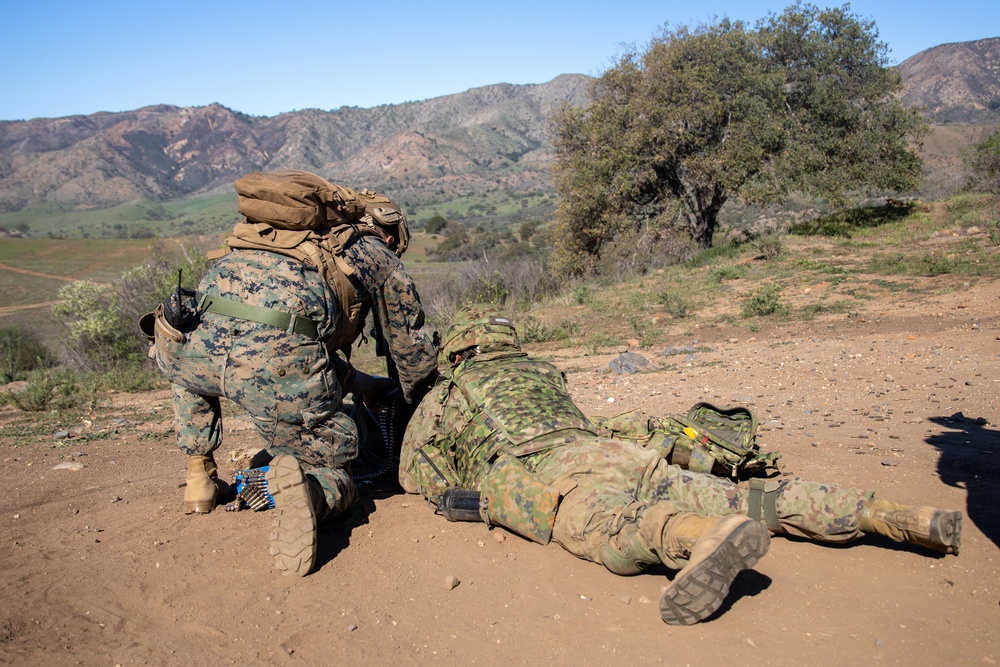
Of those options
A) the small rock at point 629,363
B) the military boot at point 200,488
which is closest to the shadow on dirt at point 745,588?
the military boot at point 200,488

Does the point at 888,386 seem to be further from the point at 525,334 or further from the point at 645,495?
the point at 525,334

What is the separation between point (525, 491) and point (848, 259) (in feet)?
43.4

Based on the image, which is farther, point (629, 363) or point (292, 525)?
point (629, 363)

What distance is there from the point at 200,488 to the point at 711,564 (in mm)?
2886

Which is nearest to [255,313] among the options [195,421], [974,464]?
[195,421]

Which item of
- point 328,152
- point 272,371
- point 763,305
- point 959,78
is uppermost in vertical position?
point 959,78

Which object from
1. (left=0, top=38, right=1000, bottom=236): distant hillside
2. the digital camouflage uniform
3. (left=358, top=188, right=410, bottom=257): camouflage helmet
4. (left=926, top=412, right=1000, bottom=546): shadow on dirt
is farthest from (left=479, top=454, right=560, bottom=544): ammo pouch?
(left=0, top=38, right=1000, bottom=236): distant hillside

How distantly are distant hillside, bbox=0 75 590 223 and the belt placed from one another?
90.4 m

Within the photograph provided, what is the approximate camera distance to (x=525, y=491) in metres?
3.38

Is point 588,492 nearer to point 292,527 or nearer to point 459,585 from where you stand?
point 459,585

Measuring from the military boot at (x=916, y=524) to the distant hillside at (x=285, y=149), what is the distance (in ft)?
300

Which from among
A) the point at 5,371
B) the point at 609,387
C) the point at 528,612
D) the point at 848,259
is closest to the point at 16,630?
the point at 528,612

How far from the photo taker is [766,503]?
129 inches

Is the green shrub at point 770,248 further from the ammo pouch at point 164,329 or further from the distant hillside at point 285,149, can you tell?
the distant hillside at point 285,149
